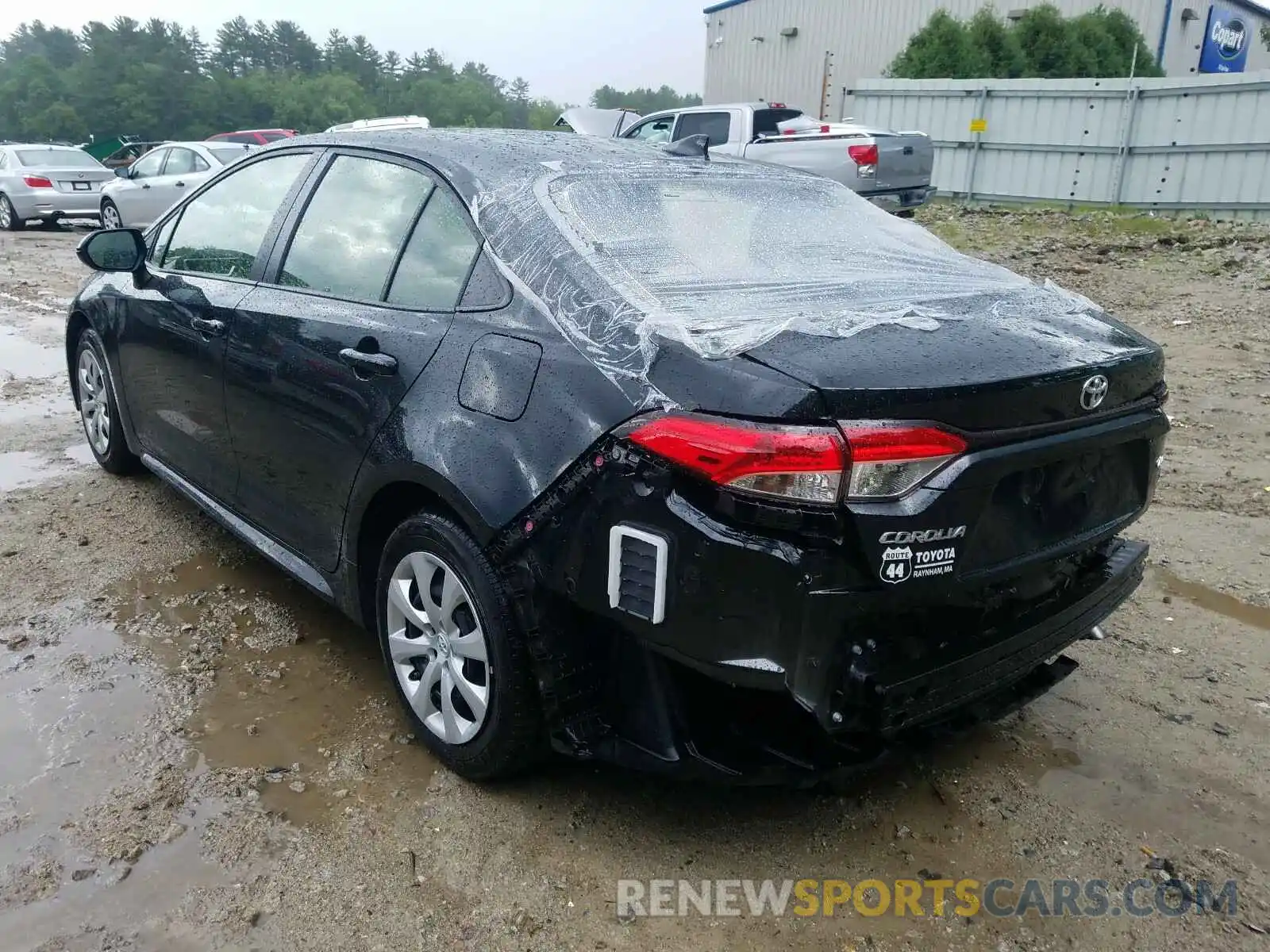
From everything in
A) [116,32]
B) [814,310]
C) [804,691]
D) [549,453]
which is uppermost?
[116,32]

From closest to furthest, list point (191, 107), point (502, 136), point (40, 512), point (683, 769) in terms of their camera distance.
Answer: point (683, 769) < point (502, 136) < point (40, 512) < point (191, 107)

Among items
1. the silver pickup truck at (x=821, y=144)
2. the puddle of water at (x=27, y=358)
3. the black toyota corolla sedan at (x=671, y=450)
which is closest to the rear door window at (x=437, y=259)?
the black toyota corolla sedan at (x=671, y=450)

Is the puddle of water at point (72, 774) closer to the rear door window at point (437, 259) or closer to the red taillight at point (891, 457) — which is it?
the rear door window at point (437, 259)

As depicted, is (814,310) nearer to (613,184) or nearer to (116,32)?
(613,184)

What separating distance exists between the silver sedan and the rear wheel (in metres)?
0.58

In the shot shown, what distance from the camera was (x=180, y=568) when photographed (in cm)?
402

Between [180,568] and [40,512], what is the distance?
3.55 ft

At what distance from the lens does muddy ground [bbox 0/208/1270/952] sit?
7.27ft

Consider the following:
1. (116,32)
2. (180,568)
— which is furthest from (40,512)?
(116,32)

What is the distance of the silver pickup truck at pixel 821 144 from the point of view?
11680 millimetres

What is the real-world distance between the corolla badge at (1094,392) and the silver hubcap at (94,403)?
4.24m

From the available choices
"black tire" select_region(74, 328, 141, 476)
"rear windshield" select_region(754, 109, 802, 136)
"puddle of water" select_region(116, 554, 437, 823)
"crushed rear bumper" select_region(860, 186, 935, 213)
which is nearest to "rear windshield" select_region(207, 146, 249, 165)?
"rear windshield" select_region(754, 109, 802, 136)

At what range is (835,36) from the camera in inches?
1437

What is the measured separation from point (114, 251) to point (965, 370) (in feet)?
11.5
